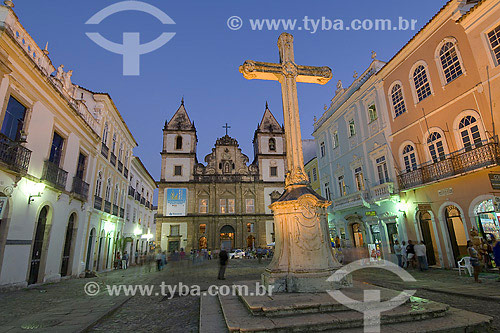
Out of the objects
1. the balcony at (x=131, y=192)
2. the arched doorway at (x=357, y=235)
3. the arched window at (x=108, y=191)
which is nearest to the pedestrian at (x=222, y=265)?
the arched doorway at (x=357, y=235)

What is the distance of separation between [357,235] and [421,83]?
10.2 metres

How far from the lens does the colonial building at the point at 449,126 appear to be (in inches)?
380

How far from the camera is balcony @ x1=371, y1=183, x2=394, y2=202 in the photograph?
45.6 ft

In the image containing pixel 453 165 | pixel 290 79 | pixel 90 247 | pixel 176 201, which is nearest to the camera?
pixel 290 79

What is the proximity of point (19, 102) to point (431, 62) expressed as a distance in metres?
17.2

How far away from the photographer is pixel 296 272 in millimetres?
5695

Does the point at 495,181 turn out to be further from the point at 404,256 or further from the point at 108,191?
the point at 108,191

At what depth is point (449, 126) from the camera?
1120 centimetres

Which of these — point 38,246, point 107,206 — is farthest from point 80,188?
point 107,206

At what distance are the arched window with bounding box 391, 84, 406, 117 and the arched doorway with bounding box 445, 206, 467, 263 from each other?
5496 mm

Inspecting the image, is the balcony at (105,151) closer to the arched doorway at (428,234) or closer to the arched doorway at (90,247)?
the arched doorway at (90,247)

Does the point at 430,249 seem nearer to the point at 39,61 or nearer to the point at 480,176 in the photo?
the point at 480,176

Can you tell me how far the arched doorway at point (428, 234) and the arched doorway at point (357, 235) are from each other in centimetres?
487

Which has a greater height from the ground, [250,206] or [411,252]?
[250,206]
